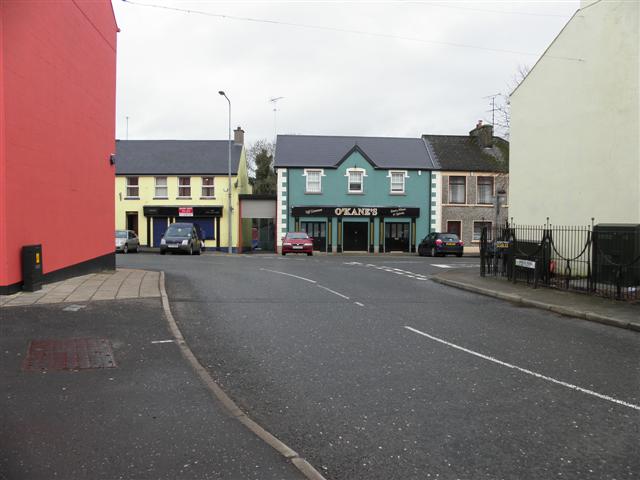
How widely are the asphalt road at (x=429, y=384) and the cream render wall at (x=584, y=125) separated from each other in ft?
18.4

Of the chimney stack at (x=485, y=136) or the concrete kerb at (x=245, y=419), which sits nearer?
the concrete kerb at (x=245, y=419)

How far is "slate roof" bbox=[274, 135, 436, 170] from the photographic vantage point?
39.5m

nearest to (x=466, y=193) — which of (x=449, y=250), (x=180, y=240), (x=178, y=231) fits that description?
(x=449, y=250)

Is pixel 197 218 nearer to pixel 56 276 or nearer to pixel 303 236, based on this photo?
pixel 303 236

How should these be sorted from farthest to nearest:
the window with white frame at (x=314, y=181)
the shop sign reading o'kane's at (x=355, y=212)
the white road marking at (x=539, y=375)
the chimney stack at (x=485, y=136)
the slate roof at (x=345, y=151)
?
1. the chimney stack at (x=485, y=136)
2. the slate roof at (x=345, y=151)
3. the window with white frame at (x=314, y=181)
4. the shop sign reading o'kane's at (x=355, y=212)
5. the white road marking at (x=539, y=375)

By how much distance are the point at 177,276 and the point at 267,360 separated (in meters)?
10.4

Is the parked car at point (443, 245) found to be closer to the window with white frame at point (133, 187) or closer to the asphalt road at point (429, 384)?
the window with white frame at point (133, 187)

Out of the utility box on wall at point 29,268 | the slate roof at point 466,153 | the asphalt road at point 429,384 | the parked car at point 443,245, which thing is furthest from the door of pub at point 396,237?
the utility box on wall at point 29,268

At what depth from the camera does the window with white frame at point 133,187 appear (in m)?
40.3

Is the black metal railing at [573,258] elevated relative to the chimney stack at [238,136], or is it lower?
lower

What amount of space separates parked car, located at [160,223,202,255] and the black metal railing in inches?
739

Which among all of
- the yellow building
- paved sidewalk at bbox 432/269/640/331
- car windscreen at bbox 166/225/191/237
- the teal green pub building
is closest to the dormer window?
the teal green pub building

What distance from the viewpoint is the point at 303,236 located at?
33000 millimetres

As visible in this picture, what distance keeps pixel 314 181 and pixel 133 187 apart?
13.9 m
